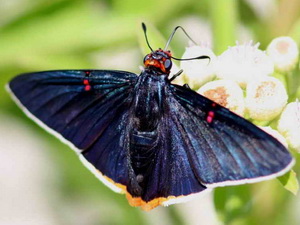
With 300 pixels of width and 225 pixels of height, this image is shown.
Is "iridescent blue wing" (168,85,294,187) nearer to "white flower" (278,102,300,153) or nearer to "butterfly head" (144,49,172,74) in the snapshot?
"butterfly head" (144,49,172,74)

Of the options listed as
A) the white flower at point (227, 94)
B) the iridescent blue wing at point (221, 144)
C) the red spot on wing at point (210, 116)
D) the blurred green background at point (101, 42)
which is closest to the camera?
the iridescent blue wing at point (221, 144)

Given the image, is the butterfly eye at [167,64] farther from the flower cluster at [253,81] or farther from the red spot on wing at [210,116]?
the red spot on wing at [210,116]

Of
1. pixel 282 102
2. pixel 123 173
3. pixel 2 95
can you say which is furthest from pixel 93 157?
pixel 2 95

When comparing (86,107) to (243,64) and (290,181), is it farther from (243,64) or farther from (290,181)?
(290,181)

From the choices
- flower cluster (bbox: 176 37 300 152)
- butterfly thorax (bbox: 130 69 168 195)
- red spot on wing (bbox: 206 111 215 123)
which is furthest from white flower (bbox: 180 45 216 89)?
red spot on wing (bbox: 206 111 215 123)

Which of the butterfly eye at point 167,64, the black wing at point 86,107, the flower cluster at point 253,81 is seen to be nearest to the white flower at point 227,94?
the flower cluster at point 253,81

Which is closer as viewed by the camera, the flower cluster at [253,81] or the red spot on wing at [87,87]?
the flower cluster at [253,81]

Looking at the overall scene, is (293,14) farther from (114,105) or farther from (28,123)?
(28,123)

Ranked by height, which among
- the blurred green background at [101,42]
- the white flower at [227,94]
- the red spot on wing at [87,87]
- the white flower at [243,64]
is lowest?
the blurred green background at [101,42]
